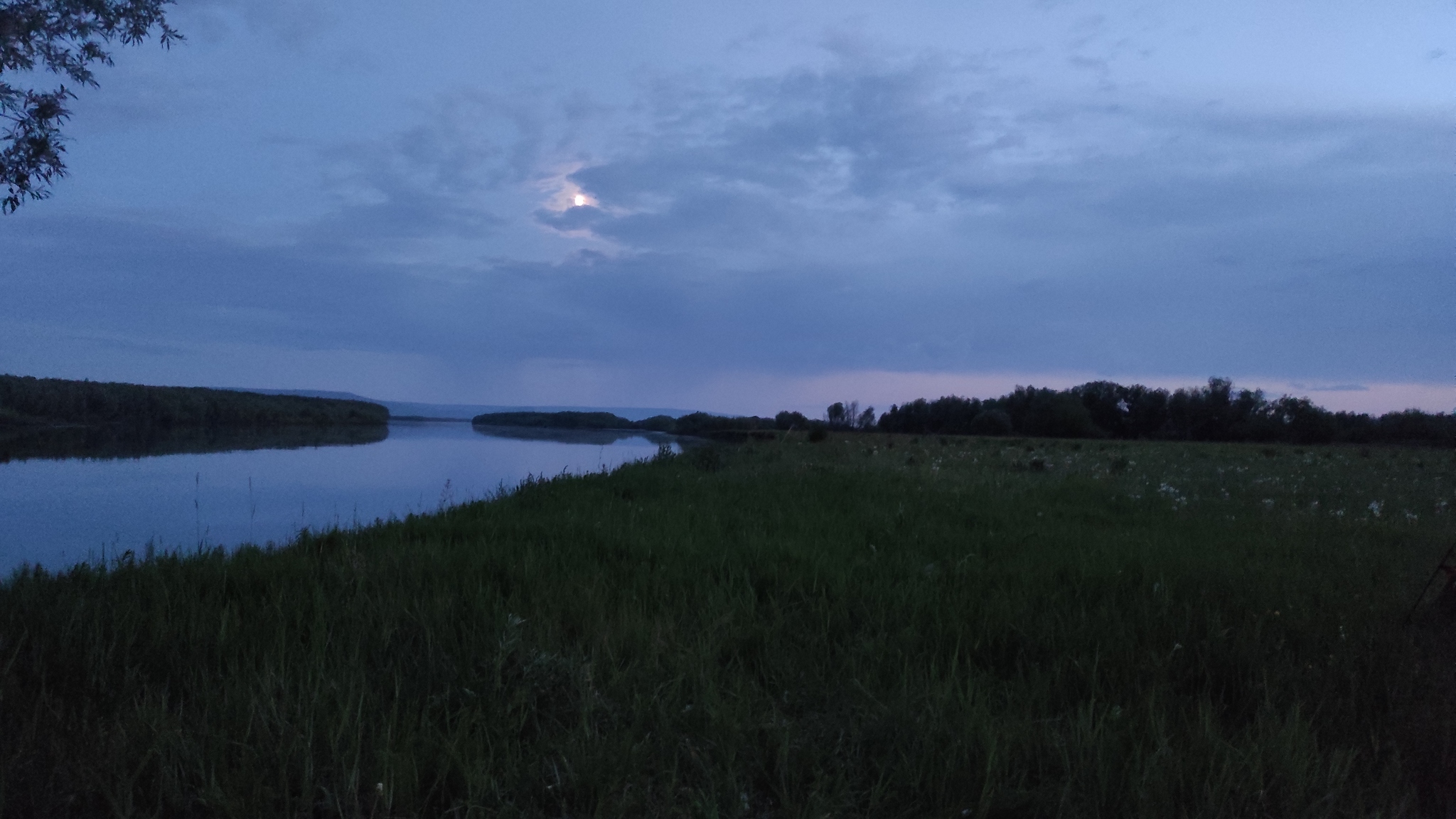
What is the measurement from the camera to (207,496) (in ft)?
32.2

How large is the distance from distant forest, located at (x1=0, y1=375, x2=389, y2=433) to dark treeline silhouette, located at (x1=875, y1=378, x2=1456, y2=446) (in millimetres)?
28917

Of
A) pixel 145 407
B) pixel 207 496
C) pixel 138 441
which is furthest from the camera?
pixel 145 407

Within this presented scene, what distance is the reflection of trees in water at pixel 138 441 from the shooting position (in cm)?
1383

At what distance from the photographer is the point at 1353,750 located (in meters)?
2.21

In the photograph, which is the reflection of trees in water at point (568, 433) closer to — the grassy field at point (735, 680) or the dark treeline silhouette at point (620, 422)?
the dark treeline silhouette at point (620, 422)

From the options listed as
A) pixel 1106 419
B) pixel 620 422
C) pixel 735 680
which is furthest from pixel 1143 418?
pixel 735 680

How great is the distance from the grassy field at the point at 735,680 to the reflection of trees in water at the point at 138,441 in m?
12.6

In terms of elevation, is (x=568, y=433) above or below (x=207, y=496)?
above

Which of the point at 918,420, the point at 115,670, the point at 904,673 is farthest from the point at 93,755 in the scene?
the point at 918,420

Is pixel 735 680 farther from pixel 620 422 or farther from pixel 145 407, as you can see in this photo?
pixel 620 422

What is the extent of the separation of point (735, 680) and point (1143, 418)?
3975 centimetres

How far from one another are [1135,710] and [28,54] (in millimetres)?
7561

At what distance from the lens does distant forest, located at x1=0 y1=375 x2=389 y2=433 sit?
16547mm

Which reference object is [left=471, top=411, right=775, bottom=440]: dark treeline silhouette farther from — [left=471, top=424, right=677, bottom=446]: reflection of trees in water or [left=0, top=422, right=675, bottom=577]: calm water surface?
[left=0, top=422, right=675, bottom=577]: calm water surface
